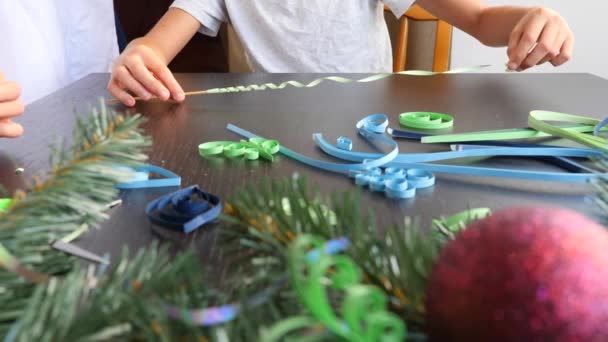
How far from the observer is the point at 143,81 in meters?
0.69

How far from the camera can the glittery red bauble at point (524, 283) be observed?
0.39ft

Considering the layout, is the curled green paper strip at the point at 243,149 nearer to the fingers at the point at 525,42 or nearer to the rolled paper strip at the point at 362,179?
the rolled paper strip at the point at 362,179

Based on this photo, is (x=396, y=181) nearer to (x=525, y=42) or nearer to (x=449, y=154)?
(x=449, y=154)

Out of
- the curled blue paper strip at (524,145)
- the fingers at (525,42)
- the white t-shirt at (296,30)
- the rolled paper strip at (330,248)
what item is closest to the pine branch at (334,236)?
the rolled paper strip at (330,248)

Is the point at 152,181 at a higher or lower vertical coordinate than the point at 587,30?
higher

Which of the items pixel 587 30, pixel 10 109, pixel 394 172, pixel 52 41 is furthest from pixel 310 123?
pixel 587 30

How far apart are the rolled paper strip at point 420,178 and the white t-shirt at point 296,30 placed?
777 mm

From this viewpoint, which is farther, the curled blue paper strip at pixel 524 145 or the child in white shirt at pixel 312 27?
the child in white shirt at pixel 312 27

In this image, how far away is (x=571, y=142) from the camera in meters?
0.48

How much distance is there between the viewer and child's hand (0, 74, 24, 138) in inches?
19.1

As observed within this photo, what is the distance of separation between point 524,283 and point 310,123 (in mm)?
447

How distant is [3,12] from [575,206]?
1.27 metres

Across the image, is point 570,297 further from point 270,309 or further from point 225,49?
point 225,49

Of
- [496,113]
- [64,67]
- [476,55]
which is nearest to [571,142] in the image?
[496,113]
